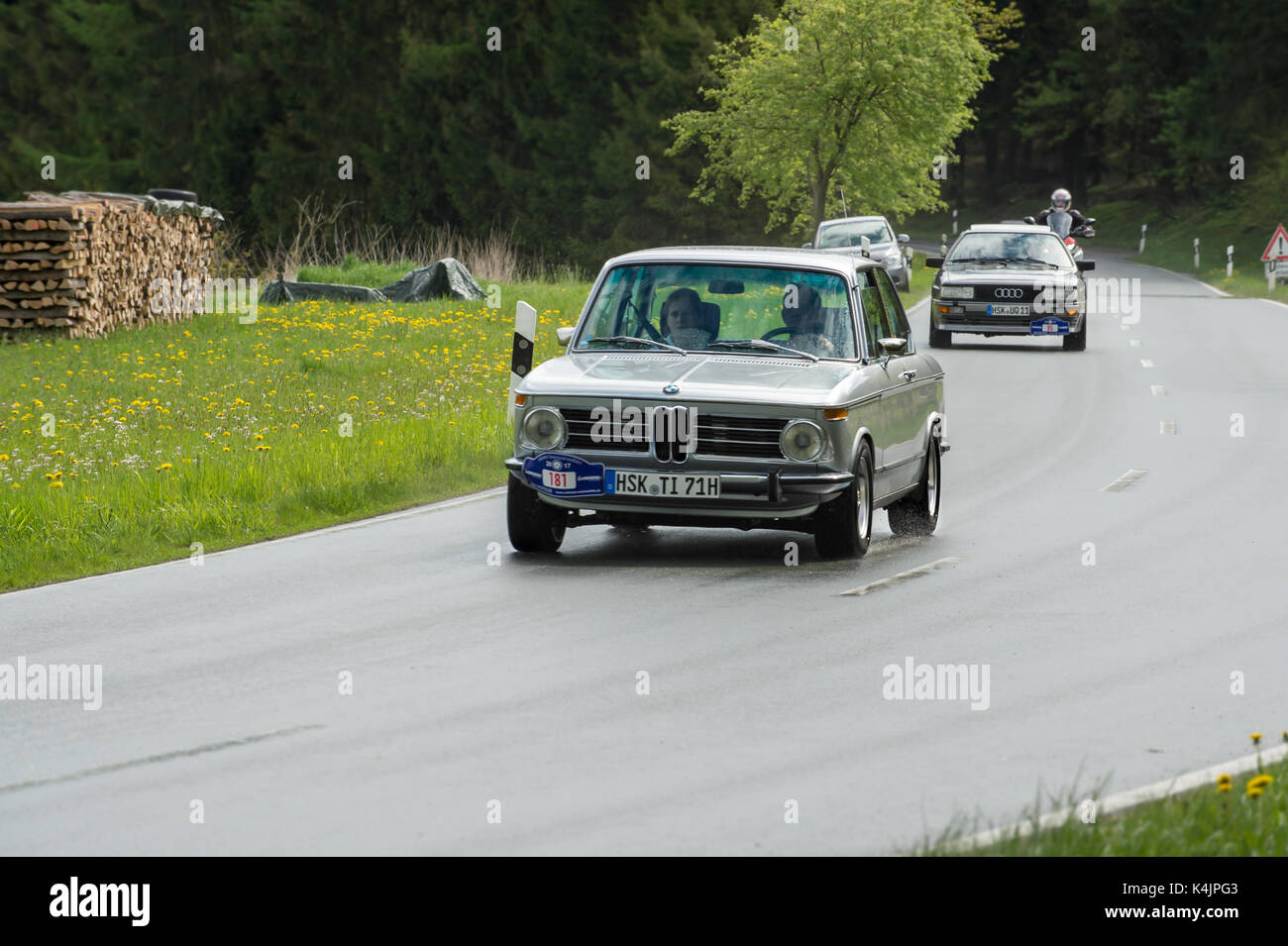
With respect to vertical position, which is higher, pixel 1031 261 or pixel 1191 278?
pixel 1031 261

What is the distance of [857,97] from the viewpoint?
55.3 meters

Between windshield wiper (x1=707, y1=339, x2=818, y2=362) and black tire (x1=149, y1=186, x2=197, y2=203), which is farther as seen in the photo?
black tire (x1=149, y1=186, x2=197, y2=203)

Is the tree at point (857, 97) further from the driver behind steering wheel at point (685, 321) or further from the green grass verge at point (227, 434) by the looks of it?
the driver behind steering wheel at point (685, 321)

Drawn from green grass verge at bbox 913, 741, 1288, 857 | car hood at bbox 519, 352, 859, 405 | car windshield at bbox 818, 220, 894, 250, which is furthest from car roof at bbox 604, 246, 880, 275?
car windshield at bbox 818, 220, 894, 250

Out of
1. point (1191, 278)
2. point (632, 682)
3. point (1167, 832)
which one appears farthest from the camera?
point (1191, 278)

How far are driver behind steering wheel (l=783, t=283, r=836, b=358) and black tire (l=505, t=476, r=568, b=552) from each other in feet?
5.74

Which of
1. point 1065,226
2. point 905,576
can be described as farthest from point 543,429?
point 1065,226

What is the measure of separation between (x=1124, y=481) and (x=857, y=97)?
4157cm

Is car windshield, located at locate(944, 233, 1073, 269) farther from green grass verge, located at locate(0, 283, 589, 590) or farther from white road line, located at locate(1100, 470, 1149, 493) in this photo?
white road line, located at locate(1100, 470, 1149, 493)

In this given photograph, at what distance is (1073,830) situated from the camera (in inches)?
220

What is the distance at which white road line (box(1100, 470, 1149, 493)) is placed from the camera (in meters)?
14.7

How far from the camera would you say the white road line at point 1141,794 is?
→ 559 centimetres

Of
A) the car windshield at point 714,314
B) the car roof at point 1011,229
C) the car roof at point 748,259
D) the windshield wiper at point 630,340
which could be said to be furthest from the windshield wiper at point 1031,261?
the windshield wiper at point 630,340

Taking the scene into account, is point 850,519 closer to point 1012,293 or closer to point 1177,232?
point 1012,293
